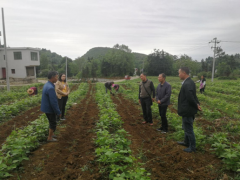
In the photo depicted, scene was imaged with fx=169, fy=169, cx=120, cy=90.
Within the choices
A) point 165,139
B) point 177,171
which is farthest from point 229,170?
point 165,139

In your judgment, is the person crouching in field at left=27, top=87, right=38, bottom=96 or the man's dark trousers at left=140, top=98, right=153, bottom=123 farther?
the person crouching in field at left=27, top=87, right=38, bottom=96

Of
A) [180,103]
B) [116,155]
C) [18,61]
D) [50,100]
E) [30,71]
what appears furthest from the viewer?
[30,71]

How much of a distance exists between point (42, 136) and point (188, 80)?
4278mm

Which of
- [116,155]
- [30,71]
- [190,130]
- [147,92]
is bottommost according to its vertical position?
[116,155]

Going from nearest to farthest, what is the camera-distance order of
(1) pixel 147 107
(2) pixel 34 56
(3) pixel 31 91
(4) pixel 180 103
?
(4) pixel 180 103
(1) pixel 147 107
(3) pixel 31 91
(2) pixel 34 56

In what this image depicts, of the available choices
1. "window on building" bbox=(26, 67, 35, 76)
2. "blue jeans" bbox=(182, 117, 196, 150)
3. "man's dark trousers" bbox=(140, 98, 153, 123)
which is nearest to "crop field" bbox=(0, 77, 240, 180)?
"blue jeans" bbox=(182, 117, 196, 150)

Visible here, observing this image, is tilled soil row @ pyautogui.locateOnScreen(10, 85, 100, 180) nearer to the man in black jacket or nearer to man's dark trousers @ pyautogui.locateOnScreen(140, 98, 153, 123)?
man's dark trousers @ pyautogui.locateOnScreen(140, 98, 153, 123)

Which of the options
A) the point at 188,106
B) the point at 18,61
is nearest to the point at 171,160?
the point at 188,106

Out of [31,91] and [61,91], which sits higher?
[61,91]

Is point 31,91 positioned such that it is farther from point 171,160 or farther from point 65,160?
point 171,160

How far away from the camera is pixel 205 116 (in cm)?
763

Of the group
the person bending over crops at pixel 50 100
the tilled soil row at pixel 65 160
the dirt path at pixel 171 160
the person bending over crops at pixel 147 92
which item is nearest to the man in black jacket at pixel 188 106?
the dirt path at pixel 171 160

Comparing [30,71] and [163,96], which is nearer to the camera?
[163,96]

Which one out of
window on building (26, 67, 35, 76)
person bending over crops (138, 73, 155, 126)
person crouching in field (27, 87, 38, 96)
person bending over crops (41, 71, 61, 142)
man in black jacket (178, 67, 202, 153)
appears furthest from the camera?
window on building (26, 67, 35, 76)
